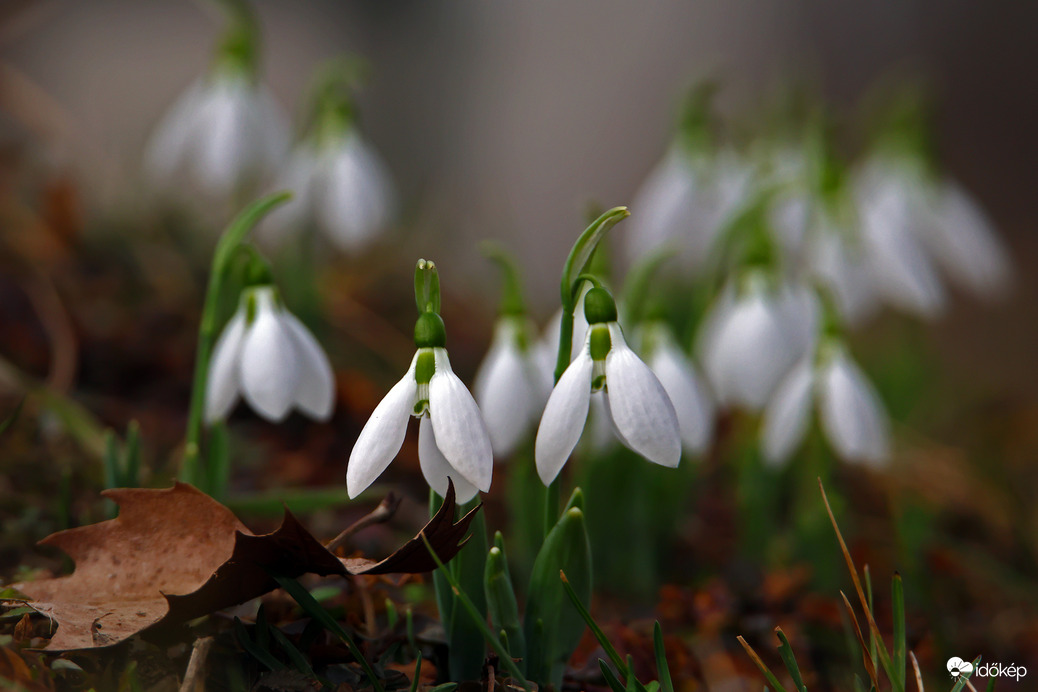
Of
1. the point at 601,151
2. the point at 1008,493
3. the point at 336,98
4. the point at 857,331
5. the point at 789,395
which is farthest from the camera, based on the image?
the point at 601,151

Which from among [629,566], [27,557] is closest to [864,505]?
[629,566]

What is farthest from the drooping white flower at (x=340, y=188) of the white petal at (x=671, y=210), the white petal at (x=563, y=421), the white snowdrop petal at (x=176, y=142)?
the white petal at (x=563, y=421)

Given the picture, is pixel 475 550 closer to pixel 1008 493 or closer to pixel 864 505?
pixel 864 505

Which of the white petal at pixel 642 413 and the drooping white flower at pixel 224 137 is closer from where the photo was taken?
the white petal at pixel 642 413

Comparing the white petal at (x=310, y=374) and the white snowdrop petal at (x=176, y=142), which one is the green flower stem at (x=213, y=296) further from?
the white snowdrop petal at (x=176, y=142)

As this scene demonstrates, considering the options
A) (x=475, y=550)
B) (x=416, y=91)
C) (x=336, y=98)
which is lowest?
(x=475, y=550)

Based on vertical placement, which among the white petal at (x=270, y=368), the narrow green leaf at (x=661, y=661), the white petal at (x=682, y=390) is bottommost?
the narrow green leaf at (x=661, y=661)

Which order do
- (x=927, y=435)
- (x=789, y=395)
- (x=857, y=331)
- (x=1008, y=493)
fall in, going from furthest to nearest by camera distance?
1. (x=857, y=331)
2. (x=927, y=435)
3. (x=1008, y=493)
4. (x=789, y=395)
